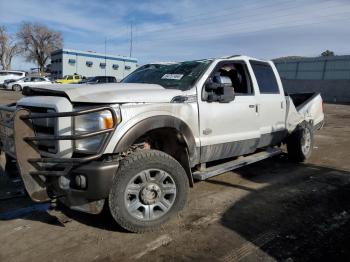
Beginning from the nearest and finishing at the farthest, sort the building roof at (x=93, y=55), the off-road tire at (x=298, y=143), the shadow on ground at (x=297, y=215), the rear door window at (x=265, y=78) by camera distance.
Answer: the shadow on ground at (x=297, y=215) < the rear door window at (x=265, y=78) < the off-road tire at (x=298, y=143) < the building roof at (x=93, y=55)

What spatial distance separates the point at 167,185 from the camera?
399cm

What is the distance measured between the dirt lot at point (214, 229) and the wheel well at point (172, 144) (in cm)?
63

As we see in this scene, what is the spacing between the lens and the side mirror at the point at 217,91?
4570 millimetres

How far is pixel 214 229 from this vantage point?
3896 millimetres

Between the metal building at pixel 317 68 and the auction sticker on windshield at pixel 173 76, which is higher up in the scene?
the metal building at pixel 317 68

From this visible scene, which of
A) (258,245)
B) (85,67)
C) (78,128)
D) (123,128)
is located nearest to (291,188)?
(258,245)

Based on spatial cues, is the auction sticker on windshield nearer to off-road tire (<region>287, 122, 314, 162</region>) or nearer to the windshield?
the windshield

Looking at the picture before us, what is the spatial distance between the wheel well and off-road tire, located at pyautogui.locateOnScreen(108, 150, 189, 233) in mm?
295

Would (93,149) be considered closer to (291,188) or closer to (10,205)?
(10,205)

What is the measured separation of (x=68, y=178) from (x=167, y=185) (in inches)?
43.1

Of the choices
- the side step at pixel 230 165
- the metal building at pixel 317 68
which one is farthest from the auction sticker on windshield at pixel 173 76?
the metal building at pixel 317 68

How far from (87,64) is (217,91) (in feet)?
237

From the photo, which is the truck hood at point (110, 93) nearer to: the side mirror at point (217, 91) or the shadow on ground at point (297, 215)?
the side mirror at point (217, 91)

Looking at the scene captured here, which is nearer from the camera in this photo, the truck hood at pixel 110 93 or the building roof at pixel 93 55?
the truck hood at pixel 110 93
